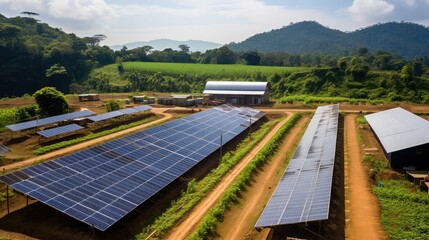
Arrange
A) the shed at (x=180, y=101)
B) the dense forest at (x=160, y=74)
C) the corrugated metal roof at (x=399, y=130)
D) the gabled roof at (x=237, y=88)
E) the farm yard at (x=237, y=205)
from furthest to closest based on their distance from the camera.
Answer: the dense forest at (x=160, y=74)
the gabled roof at (x=237, y=88)
the shed at (x=180, y=101)
the corrugated metal roof at (x=399, y=130)
the farm yard at (x=237, y=205)

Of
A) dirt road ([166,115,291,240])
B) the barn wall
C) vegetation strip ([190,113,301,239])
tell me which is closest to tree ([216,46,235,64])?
vegetation strip ([190,113,301,239])

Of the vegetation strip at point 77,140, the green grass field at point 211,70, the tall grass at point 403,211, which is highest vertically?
the green grass field at point 211,70

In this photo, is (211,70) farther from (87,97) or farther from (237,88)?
(87,97)

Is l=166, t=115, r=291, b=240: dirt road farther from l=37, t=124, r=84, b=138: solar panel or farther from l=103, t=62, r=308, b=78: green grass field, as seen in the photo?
l=103, t=62, r=308, b=78: green grass field

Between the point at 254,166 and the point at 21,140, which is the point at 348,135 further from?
the point at 21,140

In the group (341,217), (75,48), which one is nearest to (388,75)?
(341,217)

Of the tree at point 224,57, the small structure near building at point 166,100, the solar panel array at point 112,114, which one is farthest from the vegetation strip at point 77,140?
the tree at point 224,57

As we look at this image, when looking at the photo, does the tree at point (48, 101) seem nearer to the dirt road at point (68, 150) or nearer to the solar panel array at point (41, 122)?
the solar panel array at point (41, 122)
